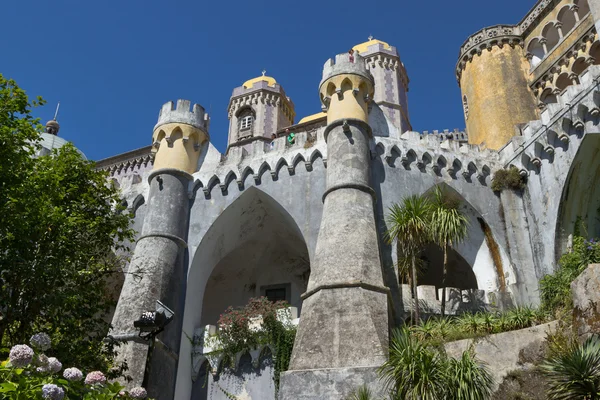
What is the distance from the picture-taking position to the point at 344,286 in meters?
14.0

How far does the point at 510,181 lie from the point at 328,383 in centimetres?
977

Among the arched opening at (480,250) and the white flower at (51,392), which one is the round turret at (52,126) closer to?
the arched opening at (480,250)

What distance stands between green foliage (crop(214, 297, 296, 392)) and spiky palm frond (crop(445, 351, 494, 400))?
233 inches

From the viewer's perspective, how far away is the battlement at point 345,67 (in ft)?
61.6

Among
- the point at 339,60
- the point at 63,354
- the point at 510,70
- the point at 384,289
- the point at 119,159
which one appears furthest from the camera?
the point at 119,159

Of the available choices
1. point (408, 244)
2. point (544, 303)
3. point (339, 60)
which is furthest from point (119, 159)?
point (544, 303)

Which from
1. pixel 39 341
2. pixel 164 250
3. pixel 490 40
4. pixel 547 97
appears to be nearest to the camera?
pixel 39 341

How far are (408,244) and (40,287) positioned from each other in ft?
28.8

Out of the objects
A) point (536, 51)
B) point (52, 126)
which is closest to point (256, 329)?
point (536, 51)

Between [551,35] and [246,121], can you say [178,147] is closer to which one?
[551,35]

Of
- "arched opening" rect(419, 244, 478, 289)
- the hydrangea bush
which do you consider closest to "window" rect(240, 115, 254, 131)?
"arched opening" rect(419, 244, 478, 289)

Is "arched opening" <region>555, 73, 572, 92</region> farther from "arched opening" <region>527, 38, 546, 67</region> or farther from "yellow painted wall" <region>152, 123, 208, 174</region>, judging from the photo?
"yellow painted wall" <region>152, 123, 208, 174</region>

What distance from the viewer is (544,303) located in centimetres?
1435

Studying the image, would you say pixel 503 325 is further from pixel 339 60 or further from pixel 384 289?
pixel 339 60
